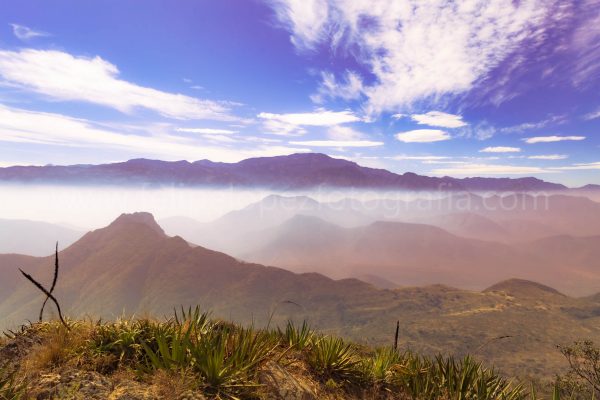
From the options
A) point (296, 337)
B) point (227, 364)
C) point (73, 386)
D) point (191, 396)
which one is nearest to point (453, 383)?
point (296, 337)

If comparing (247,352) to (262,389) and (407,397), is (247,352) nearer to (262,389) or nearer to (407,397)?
(262,389)

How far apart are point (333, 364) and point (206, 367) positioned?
336 cm

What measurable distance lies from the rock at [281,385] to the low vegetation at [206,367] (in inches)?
0.8

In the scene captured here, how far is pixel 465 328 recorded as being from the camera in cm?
17188

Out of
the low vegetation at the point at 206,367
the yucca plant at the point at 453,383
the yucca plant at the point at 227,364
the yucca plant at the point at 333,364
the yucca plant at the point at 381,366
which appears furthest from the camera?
the yucca plant at the point at 381,366

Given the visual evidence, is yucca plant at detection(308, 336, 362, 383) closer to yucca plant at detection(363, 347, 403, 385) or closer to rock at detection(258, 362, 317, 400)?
yucca plant at detection(363, 347, 403, 385)

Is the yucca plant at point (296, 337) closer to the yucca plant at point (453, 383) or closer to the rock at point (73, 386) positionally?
the yucca plant at point (453, 383)

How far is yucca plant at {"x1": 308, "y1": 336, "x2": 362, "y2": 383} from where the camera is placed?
29.0 feet

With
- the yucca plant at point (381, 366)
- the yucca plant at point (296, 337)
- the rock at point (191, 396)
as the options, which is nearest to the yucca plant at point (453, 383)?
the yucca plant at point (381, 366)

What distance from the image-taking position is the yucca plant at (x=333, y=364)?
8828mm

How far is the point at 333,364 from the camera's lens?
8.81 m

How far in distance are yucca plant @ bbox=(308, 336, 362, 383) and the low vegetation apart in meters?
0.02

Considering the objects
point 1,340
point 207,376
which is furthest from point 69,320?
point 207,376

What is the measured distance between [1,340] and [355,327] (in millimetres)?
197425
